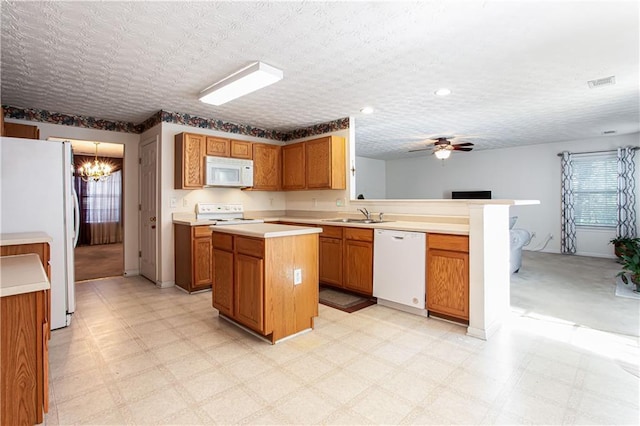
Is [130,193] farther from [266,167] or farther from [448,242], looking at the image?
[448,242]

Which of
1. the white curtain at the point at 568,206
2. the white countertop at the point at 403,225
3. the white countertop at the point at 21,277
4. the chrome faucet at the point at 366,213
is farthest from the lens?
the white curtain at the point at 568,206

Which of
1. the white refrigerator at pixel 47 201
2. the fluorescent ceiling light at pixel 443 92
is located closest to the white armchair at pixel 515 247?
the fluorescent ceiling light at pixel 443 92

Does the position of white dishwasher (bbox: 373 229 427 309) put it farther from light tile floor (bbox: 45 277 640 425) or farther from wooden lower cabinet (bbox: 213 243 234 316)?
wooden lower cabinet (bbox: 213 243 234 316)

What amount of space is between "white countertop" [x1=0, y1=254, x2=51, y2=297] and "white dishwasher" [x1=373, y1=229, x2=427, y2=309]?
2699 millimetres

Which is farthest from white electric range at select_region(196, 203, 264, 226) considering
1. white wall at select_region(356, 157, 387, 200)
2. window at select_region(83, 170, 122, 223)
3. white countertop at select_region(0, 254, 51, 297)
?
window at select_region(83, 170, 122, 223)

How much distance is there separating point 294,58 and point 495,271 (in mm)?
2511

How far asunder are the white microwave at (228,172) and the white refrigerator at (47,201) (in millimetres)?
1569

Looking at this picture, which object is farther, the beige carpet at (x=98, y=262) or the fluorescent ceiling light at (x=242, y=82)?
the beige carpet at (x=98, y=262)

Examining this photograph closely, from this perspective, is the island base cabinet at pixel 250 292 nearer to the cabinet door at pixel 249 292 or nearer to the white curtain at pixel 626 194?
the cabinet door at pixel 249 292

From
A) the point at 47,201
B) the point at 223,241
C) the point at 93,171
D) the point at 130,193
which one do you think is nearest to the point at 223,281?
the point at 223,241

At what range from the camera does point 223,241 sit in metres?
2.94

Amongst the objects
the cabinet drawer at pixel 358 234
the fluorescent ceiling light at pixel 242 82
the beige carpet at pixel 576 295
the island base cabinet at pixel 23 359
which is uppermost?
the fluorescent ceiling light at pixel 242 82

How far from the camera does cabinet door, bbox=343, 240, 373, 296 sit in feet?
11.7

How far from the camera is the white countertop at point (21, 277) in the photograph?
137cm
